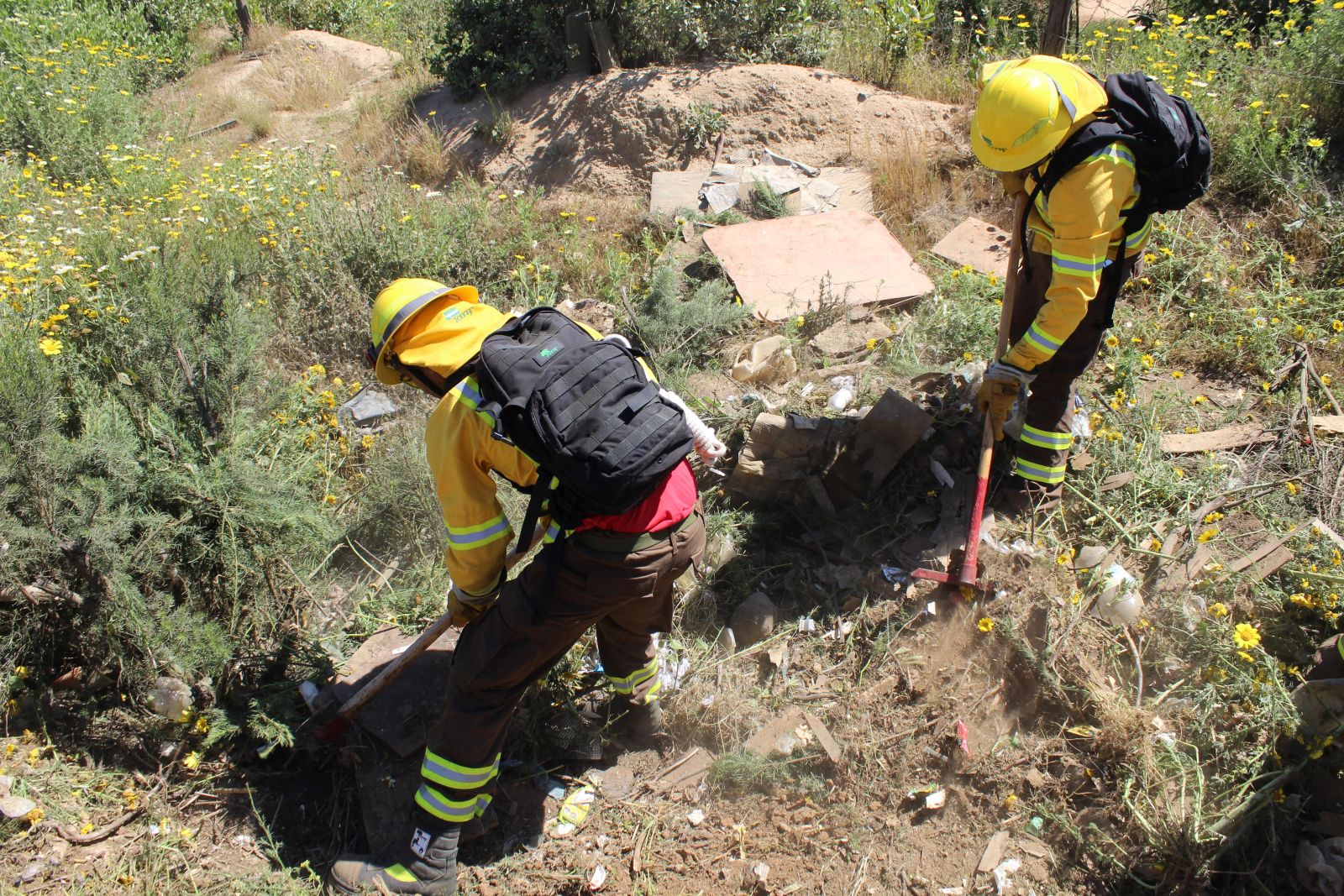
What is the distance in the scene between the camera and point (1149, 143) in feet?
9.77

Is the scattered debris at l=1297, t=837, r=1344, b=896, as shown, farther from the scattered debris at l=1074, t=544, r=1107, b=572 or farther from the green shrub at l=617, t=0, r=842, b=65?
the green shrub at l=617, t=0, r=842, b=65

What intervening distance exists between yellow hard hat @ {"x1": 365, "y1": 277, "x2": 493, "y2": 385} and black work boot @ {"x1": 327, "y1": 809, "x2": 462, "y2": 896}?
1549mm

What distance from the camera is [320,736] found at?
3094 millimetres

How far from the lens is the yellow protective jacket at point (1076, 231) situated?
2947 mm

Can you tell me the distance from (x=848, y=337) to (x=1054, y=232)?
5.83 ft

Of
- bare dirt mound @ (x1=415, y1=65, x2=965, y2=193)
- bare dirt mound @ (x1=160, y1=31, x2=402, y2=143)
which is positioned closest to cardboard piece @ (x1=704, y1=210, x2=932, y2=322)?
bare dirt mound @ (x1=415, y1=65, x2=965, y2=193)

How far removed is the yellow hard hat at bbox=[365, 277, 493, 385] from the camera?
2.38m

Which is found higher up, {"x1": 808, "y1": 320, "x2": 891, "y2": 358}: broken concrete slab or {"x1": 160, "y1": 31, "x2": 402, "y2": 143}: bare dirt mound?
{"x1": 160, "y1": 31, "x2": 402, "y2": 143}: bare dirt mound

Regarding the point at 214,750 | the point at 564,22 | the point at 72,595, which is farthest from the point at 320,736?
the point at 564,22

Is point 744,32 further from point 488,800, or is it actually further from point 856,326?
point 488,800

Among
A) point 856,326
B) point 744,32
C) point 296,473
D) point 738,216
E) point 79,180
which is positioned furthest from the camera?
point 744,32

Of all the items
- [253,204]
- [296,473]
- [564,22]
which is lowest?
[296,473]

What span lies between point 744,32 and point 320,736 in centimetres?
676

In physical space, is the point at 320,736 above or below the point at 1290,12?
below
